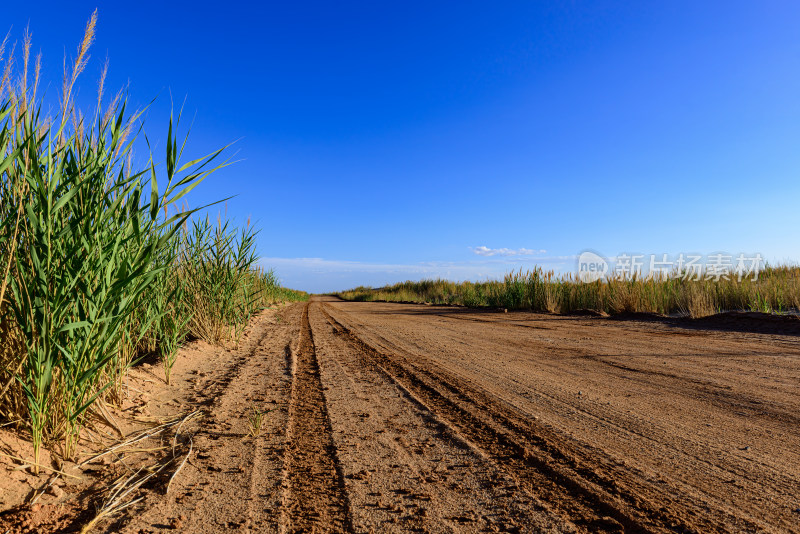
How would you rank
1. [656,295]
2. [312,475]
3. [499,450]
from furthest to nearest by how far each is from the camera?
[656,295] < [499,450] < [312,475]

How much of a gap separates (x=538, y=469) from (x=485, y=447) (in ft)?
1.15

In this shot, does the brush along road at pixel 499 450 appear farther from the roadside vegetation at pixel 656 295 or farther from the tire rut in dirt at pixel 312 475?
the roadside vegetation at pixel 656 295

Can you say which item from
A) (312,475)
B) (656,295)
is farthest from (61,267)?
(656,295)

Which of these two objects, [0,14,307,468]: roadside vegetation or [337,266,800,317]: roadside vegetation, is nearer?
[0,14,307,468]: roadside vegetation

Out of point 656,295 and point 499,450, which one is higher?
point 656,295

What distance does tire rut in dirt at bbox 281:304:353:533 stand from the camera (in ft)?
5.41

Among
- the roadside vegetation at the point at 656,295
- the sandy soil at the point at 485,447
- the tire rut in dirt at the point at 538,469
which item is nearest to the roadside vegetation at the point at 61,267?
the sandy soil at the point at 485,447

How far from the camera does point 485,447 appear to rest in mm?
2361

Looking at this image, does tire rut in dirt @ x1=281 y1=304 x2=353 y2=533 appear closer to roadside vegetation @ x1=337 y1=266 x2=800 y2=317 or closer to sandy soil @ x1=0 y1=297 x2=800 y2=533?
sandy soil @ x1=0 y1=297 x2=800 y2=533

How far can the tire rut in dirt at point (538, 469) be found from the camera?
1617 millimetres

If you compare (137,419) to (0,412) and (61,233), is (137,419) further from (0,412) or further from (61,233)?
(61,233)

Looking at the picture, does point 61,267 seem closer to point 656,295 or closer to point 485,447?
point 485,447

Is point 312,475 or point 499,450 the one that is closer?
point 312,475

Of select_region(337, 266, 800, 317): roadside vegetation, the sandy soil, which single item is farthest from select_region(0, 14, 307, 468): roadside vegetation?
select_region(337, 266, 800, 317): roadside vegetation
